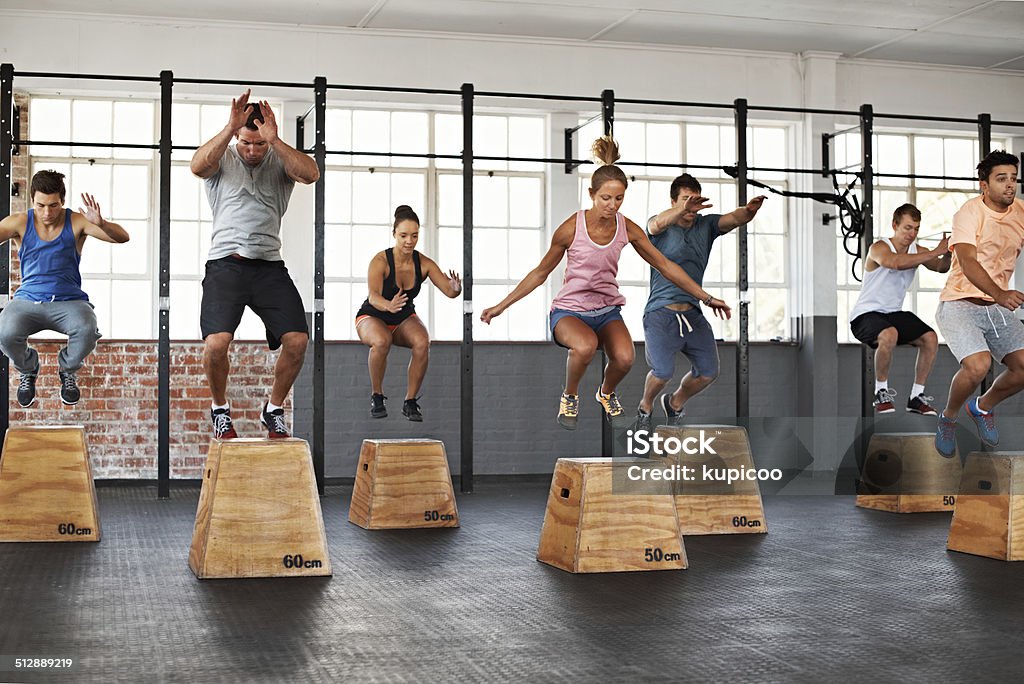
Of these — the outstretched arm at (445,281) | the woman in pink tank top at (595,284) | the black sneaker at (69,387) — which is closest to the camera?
the woman in pink tank top at (595,284)

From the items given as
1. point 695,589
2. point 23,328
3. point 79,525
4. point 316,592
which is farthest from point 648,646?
point 23,328

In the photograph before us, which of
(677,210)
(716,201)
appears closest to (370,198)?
(716,201)

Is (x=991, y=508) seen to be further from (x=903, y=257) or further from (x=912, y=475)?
(x=903, y=257)

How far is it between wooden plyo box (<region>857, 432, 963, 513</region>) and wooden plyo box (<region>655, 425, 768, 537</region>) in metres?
1.27

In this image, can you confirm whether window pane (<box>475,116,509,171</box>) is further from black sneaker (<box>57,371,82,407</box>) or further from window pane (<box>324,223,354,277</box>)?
black sneaker (<box>57,371,82,407</box>)

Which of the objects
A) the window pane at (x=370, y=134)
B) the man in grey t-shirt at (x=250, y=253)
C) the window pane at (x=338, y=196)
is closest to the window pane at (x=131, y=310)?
the window pane at (x=338, y=196)

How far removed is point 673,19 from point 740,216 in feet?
9.08

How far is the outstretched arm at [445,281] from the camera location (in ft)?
23.9

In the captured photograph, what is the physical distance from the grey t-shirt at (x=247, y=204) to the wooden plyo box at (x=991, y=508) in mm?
3660

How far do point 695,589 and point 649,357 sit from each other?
9.30ft

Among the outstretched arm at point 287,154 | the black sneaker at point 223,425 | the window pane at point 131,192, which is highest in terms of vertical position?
the window pane at point 131,192

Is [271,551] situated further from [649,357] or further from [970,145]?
[970,145]

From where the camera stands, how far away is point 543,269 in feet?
20.4

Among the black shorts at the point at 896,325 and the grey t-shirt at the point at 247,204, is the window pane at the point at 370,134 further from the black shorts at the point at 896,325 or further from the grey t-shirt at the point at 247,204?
the black shorts at the point at 896,325
